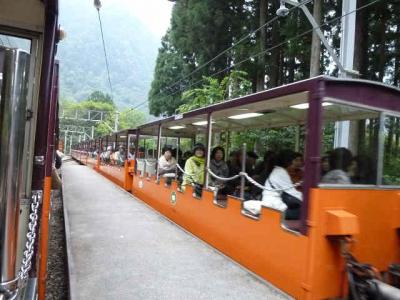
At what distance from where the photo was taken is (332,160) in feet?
13.4

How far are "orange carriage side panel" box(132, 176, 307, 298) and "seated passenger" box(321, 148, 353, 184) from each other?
64 centimetres

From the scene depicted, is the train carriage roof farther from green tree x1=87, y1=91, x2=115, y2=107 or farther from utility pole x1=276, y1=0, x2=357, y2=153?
green tree x1=87, y1=91, x2=115, y2=107

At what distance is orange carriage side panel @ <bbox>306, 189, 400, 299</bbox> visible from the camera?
373cm

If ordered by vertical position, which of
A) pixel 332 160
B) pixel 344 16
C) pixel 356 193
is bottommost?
pixel 356 193

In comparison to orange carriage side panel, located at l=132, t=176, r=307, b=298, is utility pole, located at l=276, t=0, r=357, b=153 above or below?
above

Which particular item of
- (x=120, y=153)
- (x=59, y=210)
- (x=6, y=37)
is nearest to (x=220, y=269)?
(x=6, y=37)

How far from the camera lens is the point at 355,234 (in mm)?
3846

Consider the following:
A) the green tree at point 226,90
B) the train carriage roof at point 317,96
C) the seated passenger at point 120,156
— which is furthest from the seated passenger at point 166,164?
the green tree at point 226,90

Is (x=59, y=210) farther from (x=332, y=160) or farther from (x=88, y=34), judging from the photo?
(x=88, y=34)

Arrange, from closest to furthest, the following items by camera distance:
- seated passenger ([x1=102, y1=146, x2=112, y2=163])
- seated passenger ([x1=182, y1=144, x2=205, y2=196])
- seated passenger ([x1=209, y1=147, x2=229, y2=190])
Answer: seated passenger ([x1=209, y1=147, x2=229, y2=190]) < seated passenger ([x1=182, y1=144, x2=205, y2=196]) < seated passenger ([x1=102, y1=146, x2=112, y2=163])

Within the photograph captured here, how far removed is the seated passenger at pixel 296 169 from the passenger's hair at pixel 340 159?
1093mm

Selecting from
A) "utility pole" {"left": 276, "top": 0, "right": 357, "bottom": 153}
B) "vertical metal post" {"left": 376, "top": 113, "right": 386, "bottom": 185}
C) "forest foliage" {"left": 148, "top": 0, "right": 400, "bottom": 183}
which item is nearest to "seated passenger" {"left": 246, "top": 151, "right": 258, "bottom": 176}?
"forest foliage" {"left": 148, "top": 0, "right": 400, "bottom": 183}

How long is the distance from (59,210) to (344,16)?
8.29 m

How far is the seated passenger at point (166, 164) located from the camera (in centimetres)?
955
